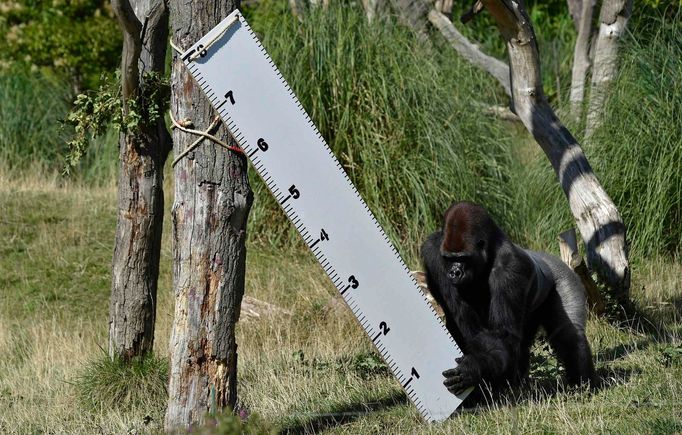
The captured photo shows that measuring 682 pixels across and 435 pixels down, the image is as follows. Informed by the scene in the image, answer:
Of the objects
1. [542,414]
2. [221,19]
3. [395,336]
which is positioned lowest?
[542,414]

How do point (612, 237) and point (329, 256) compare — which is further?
point (612, 237)

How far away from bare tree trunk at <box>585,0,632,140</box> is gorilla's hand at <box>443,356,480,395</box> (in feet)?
16.5

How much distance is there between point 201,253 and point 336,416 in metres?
1.30

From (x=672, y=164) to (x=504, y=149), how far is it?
5.78 feet

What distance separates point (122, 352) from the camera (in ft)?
18.3

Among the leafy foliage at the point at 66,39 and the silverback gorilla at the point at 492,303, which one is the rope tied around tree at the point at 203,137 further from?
the leafy foliage at the point at 66,39

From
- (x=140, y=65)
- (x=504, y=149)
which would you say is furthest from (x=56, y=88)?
(x=140, y=65)

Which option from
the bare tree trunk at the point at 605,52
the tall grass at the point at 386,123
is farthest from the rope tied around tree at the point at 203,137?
the bare tree trunk at the point at 605,52

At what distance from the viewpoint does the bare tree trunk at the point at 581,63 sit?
9.77 m

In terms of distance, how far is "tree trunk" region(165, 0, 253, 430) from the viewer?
412cm

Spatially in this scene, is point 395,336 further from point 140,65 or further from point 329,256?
point 140,65

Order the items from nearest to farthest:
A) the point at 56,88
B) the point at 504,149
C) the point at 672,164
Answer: the point at 672,164
the point at 504,149
the point at 56,88

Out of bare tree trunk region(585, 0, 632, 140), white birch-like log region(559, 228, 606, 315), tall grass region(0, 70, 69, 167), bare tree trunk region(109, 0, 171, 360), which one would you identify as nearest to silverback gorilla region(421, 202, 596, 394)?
white birch-like log region(559, 228, 606, 315)

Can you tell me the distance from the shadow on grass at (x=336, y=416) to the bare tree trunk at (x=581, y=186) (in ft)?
8.34
